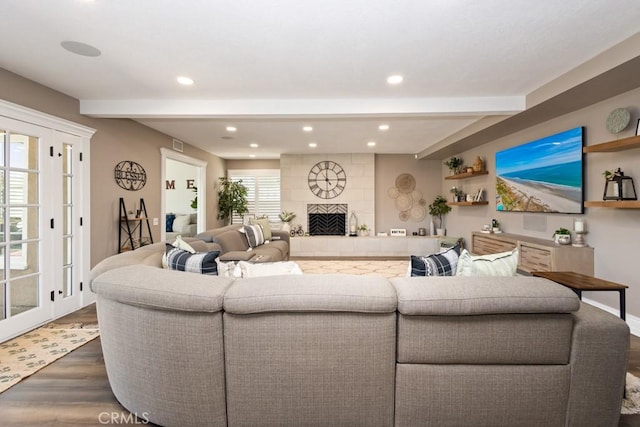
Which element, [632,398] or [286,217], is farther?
[286,217]

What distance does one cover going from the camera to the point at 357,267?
20.2 ft

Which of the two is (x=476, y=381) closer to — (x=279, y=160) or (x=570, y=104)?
(x=570, y=104)

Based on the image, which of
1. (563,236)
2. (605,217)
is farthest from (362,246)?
(605,217)

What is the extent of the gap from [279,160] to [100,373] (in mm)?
6621

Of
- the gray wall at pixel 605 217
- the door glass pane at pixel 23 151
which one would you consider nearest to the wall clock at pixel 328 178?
the gray wall at pixel 605 217

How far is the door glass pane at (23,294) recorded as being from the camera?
294cm

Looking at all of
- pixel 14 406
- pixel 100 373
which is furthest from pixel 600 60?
pixel 14 406

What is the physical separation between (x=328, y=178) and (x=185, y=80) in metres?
4.82

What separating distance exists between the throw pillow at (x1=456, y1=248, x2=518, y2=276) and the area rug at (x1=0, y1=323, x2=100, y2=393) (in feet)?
10.4

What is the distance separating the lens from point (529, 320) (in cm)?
146

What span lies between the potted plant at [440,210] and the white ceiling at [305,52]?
3.69 m

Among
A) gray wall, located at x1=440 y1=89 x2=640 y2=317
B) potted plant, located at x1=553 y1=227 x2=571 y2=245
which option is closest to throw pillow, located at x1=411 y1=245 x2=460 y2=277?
gray wall, located at x1=440 y1=89 x2=640 y2=317

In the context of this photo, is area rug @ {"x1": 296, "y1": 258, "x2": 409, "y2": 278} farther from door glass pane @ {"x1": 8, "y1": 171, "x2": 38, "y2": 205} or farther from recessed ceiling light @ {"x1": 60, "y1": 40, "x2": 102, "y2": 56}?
recessed ceiling light @ {"x1": 60, "y1": 40, "x2": 102, "y2": 56}

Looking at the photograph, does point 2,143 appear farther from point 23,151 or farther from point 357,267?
point 357,267
